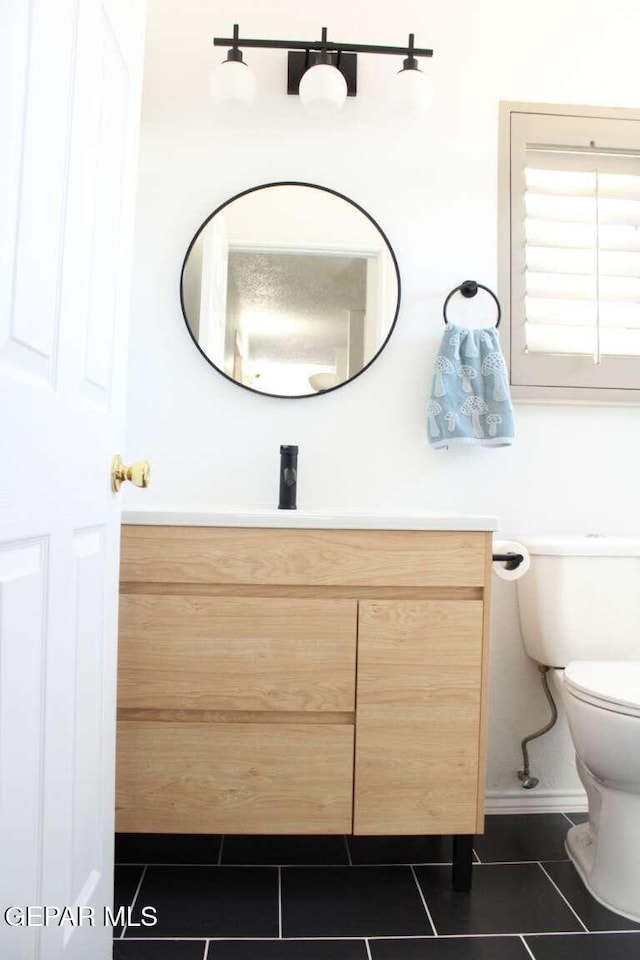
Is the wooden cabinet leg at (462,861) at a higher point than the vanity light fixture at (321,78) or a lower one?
lower

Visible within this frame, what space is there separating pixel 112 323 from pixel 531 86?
63.5 inches

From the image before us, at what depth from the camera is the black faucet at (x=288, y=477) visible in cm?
171

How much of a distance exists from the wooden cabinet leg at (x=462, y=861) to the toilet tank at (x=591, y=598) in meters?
0.51

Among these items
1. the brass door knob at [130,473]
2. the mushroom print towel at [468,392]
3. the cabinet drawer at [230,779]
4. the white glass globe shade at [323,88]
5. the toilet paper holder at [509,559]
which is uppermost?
the white glass globe shade at [323,88]

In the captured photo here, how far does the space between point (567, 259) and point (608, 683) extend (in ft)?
3.98

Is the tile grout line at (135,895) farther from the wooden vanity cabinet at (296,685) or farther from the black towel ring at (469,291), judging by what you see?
the black towel ring at (469,291)

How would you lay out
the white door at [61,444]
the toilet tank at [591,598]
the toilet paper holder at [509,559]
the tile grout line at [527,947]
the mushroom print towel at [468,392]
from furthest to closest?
1. the mushroom print towel at [468,392]
2. the toilet tank at [591,598]
3. the toilet paper holder at [509,559]
4. the tile grout line at [527,947]
5. the white door at [61,444]

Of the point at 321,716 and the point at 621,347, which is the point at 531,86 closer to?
the point at 621,347

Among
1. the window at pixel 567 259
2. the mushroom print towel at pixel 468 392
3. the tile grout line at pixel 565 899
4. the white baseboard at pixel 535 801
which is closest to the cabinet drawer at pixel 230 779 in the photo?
the tile grout line at pixel 565 899

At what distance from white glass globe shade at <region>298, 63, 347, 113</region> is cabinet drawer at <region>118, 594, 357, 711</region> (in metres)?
1.31

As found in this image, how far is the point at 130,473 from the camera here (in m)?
1.06

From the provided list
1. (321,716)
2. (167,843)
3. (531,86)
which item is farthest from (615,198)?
(167,843)

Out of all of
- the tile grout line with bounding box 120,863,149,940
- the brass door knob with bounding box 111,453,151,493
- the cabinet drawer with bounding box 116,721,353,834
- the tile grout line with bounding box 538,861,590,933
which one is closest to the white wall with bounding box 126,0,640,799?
Answer: the tile grout line with bounding box 538,861,590,933

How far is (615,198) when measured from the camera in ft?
6.36
